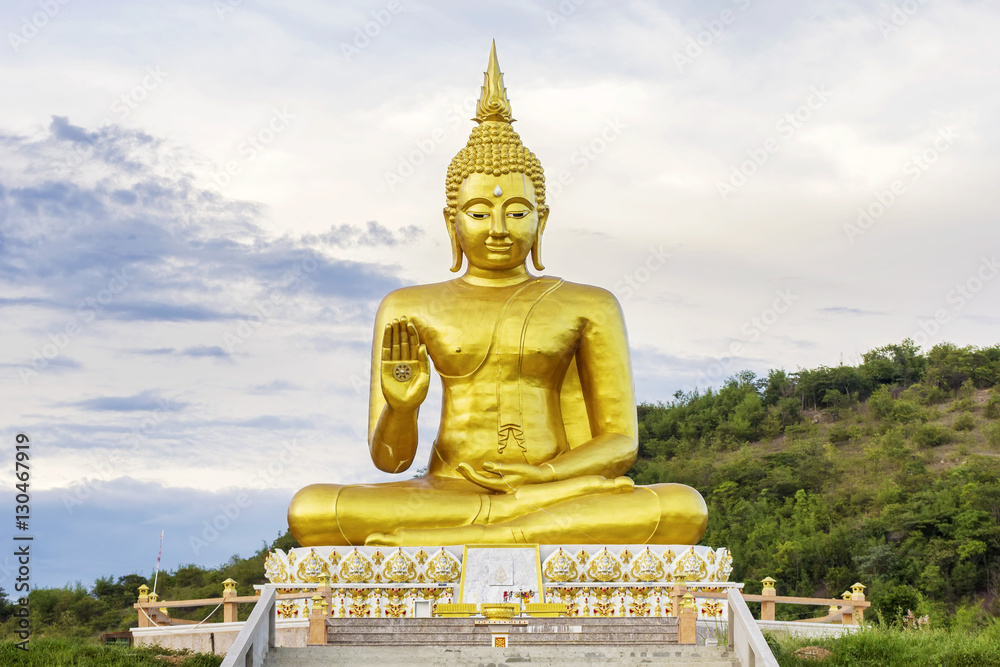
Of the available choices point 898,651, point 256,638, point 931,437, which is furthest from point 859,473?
point 256,638

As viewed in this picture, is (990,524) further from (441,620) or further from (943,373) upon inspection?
(441,620)

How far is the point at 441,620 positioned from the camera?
32.5ft

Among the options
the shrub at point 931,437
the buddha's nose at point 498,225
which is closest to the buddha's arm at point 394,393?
the buddha's nose at point 498,225

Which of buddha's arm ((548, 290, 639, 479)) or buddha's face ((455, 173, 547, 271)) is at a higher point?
buddha's face ((455, 173, 547, 271))

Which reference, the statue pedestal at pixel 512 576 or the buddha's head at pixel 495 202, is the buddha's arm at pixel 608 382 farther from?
the statue pedestal at pixel 512 576

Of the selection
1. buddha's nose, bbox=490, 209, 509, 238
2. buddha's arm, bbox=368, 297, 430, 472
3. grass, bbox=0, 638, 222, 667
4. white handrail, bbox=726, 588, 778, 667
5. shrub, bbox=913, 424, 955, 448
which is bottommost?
grass, bbox=0, 638, 222, 667

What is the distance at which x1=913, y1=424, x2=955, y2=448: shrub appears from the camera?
30156 millimetres

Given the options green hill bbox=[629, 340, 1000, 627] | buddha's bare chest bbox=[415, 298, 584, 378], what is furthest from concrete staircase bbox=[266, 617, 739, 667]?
green hill bbox=[629, 340, 1000, 627]

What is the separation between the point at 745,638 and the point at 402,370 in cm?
548

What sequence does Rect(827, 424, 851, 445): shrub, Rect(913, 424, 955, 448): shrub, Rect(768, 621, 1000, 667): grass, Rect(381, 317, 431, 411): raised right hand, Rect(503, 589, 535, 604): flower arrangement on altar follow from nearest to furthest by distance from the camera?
Rect(768, 621, 1000, 667): grass, Rect(503, 589, 535, 604): flower arrangement on altar, Rect(381, 317, 431, 411): raised right hand, Rect(913, 424, 955, 448): shrub, Rect(827, 424, 851, 445): shrub

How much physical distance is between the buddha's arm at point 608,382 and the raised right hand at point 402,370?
1.57 meters

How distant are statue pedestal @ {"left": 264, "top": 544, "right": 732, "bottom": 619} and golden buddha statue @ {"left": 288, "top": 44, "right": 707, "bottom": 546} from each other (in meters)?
0.22

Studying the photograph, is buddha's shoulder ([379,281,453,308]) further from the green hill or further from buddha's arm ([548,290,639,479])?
the green hill

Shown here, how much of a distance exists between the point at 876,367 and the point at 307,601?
88.9ft
